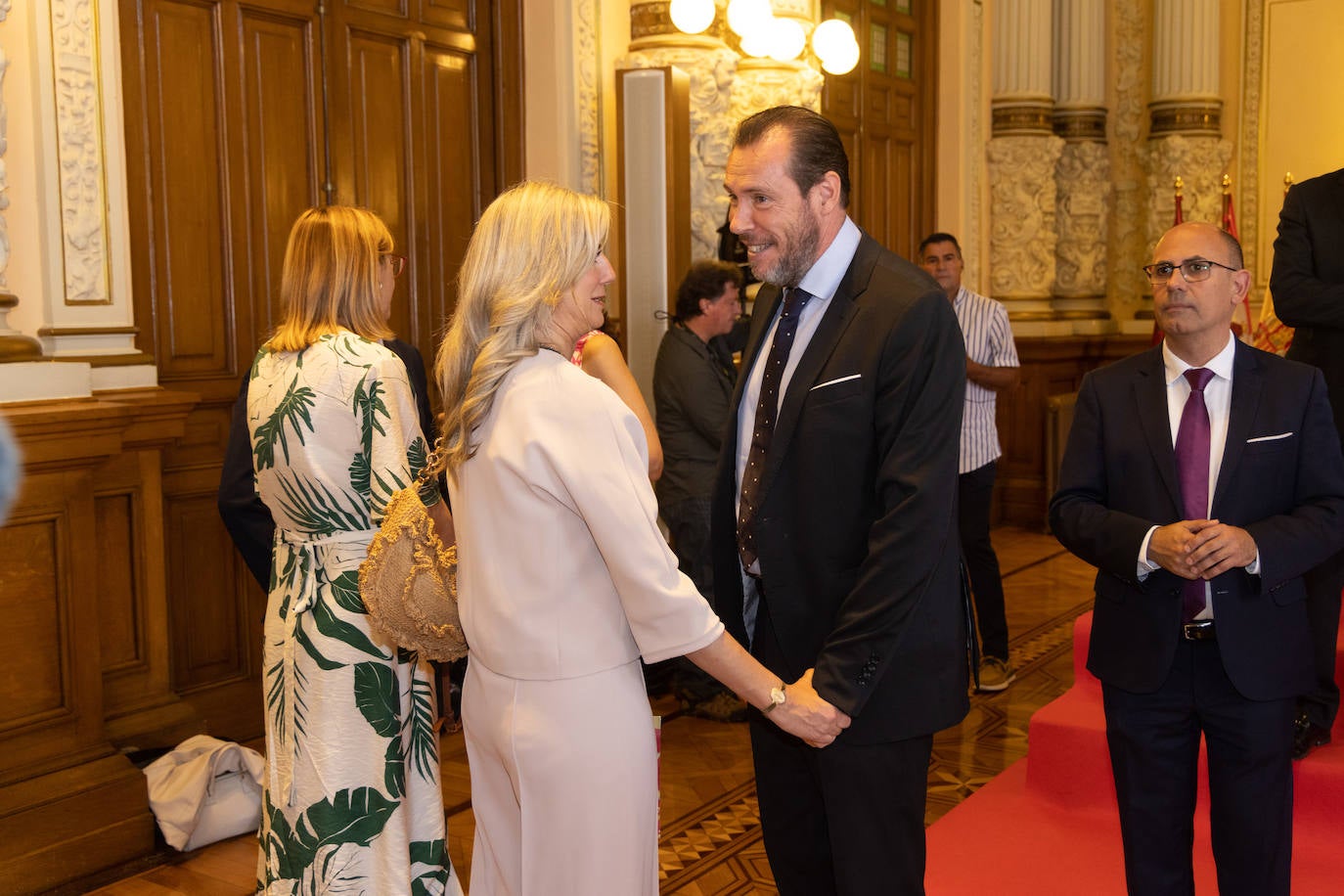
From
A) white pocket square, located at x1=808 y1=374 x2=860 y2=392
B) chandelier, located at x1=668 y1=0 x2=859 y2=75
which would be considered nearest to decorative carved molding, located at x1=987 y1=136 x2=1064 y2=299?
chandelier, located at x1=668 y1=0 x2=859 y2=75

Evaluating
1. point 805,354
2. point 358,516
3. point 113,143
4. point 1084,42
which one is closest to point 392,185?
point 113,143

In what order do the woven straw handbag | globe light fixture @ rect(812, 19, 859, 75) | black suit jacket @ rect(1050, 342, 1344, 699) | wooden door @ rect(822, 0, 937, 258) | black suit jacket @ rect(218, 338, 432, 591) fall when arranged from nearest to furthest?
the woven straw handbag < black suit jacket @ rect(1050, 342, 1344, 699) < black suit jacket @ rect(218, 338, 432, 591) < globe light fixture @ rect(812, 19, 859, 75) < wooden door @ rect(822, 0, 937, 258)

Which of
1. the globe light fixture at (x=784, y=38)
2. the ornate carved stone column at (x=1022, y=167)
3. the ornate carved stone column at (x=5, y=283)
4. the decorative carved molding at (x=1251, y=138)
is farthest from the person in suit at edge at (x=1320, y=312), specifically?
the decorative carved molding at (x=1251, y=138)

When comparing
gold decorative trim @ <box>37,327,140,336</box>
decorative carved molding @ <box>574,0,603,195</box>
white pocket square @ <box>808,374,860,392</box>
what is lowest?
white pocket square @ <box>808,374,860,392</box>

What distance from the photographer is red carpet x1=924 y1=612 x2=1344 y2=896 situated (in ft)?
11.6

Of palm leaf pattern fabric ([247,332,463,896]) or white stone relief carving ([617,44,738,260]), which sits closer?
palm leaf pattern fabric ([247,332,463,896])

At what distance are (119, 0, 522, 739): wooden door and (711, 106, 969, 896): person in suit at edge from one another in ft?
9.66

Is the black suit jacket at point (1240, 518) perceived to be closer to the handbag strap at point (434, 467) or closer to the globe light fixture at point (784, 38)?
the handbag strap at point (434, 467)

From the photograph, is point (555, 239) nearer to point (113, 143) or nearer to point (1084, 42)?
point (113, 143)

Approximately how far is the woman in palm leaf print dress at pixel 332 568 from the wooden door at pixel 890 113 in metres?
5.66

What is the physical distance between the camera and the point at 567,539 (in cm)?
197

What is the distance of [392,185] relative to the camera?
5438mm

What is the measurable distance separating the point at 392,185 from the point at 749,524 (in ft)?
11.6

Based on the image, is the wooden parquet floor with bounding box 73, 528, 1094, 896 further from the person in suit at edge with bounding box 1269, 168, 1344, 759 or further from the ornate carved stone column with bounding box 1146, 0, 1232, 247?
the ornate carved stone column with bounding box 1146, 0, 1232, 247
